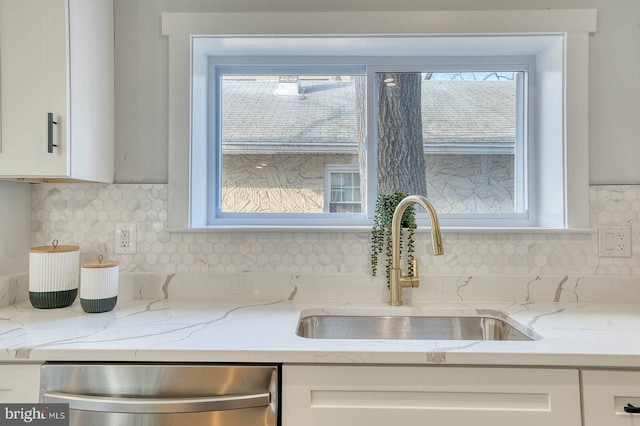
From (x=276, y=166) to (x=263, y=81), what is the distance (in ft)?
1.31

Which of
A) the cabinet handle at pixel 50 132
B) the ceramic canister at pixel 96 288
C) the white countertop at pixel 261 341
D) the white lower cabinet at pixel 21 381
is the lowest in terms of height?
the white lower cabinet at pixel 21 381

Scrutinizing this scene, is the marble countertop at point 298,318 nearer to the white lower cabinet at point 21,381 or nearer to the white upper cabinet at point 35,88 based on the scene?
the white lower cabinet at point 21,381

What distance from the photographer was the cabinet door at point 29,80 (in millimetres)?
1159

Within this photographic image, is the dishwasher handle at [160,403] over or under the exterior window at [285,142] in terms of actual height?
under

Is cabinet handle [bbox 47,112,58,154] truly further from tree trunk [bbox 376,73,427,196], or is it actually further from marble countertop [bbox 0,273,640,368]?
tree trunk [bbox 376,73,427,196]

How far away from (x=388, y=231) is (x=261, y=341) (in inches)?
26.6

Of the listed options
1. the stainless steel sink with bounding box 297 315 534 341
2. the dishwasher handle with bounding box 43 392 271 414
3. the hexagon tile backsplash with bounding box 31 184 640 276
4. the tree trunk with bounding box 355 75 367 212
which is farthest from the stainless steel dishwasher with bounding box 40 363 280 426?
the tree trunk with bounding box 355 75 367 212

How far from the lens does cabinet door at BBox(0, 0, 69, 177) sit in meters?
1.16

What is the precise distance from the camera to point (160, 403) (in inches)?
34.2

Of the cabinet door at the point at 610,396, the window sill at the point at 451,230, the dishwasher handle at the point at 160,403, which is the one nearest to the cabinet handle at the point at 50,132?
the window sill at the point at 451,230

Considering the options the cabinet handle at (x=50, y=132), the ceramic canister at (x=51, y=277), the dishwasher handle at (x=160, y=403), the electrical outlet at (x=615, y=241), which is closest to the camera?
the dishwasher handle at (x=160, y=403)

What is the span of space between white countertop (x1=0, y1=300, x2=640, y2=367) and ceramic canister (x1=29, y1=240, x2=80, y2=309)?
4cm

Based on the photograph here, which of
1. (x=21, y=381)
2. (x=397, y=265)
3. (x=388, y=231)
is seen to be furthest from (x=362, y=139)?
(x=21, y=381)

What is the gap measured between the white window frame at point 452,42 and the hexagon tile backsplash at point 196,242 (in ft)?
0.26
